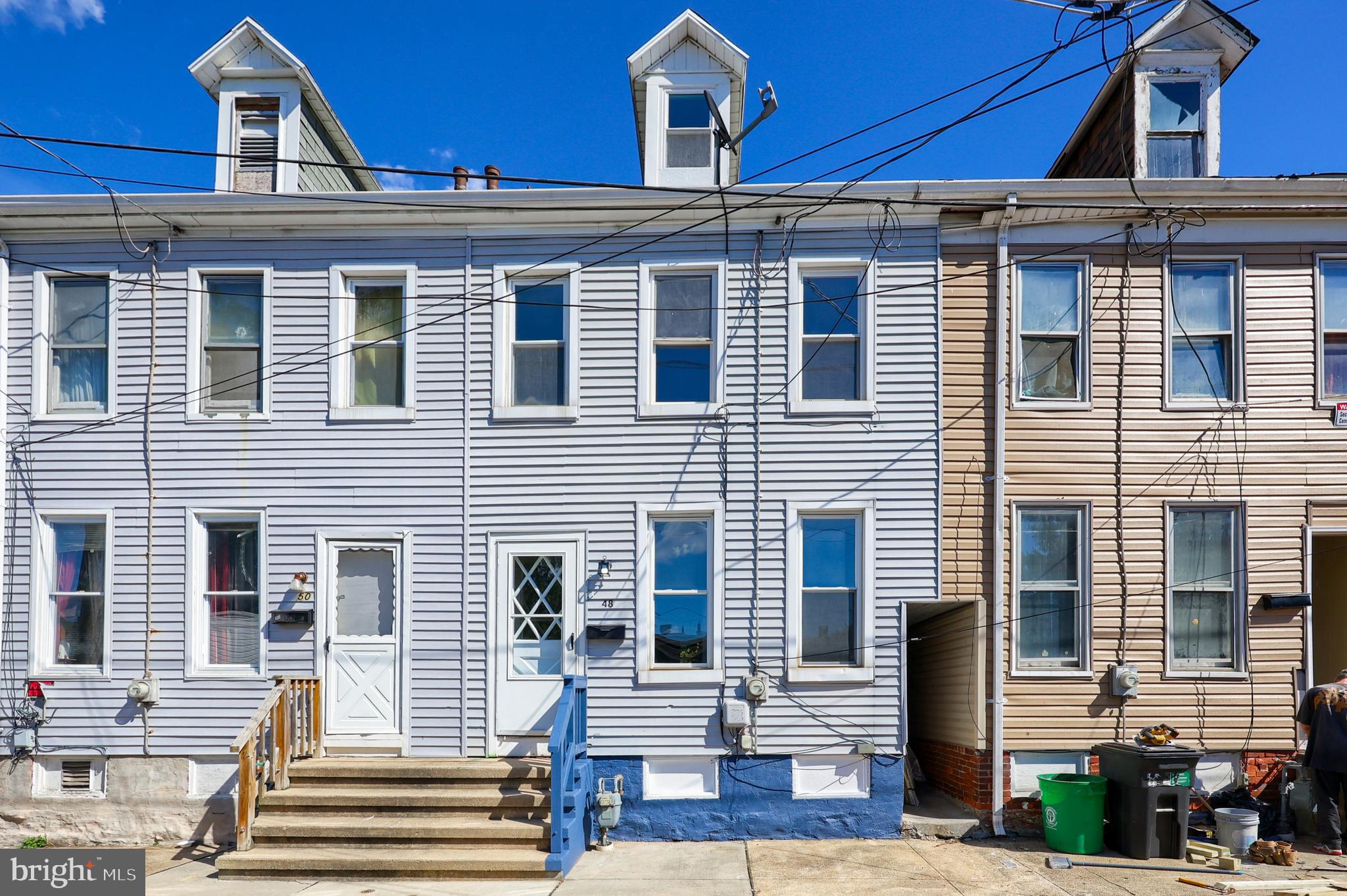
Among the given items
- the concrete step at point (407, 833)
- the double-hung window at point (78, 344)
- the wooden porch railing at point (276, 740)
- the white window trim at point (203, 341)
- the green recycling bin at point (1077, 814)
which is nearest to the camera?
the concrete step at point (407, 833)

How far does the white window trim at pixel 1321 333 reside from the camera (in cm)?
918

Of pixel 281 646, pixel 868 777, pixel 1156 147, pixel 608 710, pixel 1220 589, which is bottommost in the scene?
pixel 868 777

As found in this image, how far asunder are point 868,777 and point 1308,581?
4.81 m

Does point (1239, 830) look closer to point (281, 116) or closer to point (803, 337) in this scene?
point (803, 337)

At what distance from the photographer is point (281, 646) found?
919cm

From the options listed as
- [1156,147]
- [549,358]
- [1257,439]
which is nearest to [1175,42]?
[1156,147]

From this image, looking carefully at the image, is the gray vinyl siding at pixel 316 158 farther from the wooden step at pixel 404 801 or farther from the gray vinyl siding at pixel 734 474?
the wooden step at pixel 404 801

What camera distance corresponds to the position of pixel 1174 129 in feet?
32.0

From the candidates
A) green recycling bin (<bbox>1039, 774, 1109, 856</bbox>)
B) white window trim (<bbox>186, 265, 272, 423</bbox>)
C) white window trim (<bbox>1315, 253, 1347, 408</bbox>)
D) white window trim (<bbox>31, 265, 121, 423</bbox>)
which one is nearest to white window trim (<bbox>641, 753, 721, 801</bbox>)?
green recycling bin (<bbox>1039, 774, 1109, 856</bbox>)

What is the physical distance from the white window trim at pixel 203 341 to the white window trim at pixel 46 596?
144 centimetres

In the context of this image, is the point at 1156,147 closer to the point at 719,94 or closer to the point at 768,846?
the point at 719,94

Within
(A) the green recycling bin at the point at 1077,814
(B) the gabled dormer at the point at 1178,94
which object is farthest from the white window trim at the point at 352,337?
(B) the gabled dormer at the point at 1178,94

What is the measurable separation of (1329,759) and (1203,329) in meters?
4.20

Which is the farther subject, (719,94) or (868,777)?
(719,94)
